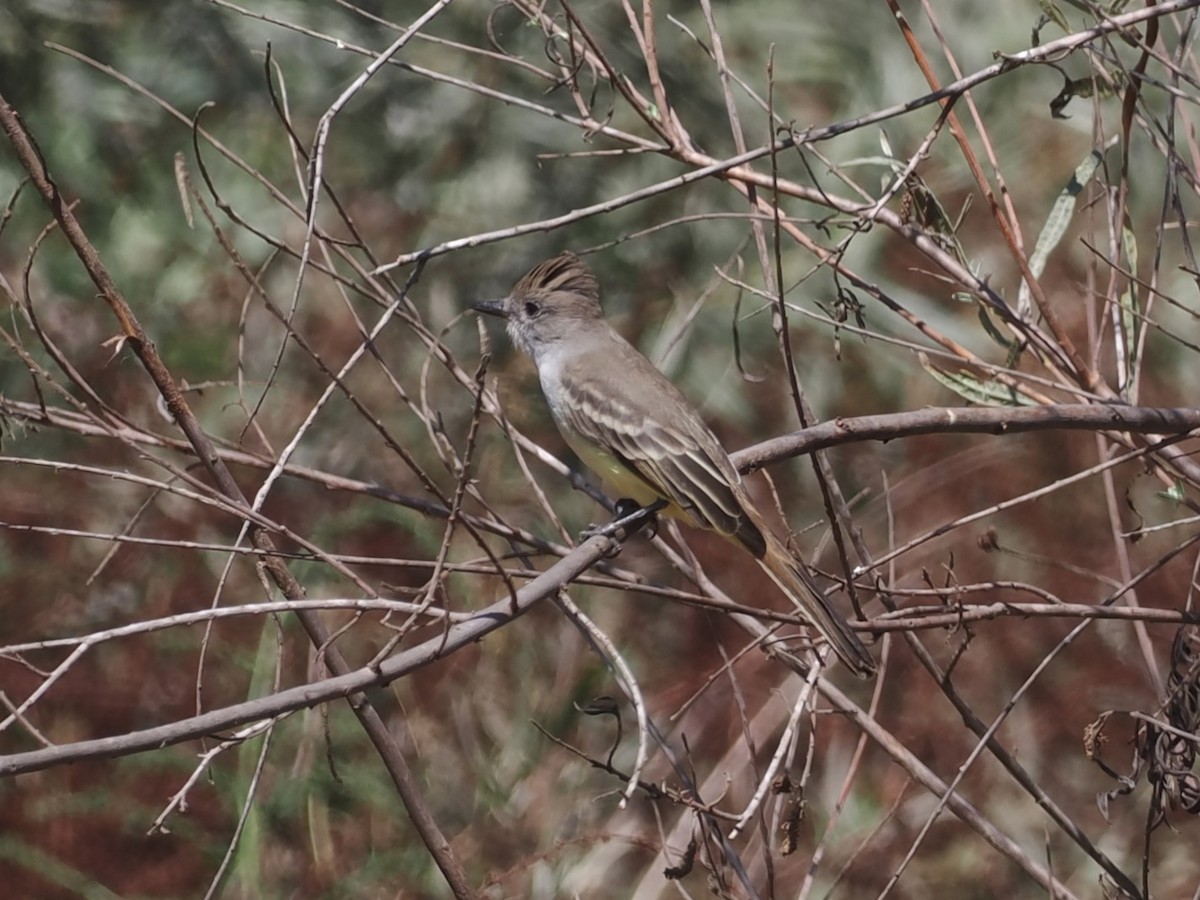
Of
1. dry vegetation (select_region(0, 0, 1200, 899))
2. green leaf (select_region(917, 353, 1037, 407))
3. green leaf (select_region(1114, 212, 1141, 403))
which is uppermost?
green leaf (select_region(1114, 212, 1141, 403))

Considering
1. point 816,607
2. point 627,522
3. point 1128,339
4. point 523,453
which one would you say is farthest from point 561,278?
point 1128,339

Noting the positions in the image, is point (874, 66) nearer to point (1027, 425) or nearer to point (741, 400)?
point (741, 400)

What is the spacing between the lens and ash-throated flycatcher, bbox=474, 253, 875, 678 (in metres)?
4.31

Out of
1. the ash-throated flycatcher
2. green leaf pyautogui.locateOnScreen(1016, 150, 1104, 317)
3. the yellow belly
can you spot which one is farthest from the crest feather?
green leaf pyautogui.locateOnScreen(1016, 150, 1104, 317)

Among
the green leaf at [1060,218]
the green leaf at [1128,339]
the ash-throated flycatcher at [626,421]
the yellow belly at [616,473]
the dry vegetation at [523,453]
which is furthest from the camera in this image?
the dry vegetation at [523,453]

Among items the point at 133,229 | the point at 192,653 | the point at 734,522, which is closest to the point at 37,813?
the point at 192,653

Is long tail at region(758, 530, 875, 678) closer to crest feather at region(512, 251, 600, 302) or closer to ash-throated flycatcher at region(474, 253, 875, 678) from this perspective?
ash-throated flycatcher at region(474, 253, 875, 678)

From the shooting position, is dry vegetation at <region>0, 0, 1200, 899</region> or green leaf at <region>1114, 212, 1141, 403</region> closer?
green leaf at <region>1114, 212, 1141, 403</region>

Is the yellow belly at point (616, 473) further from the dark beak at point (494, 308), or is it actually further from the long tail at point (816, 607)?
the dark beak at point (494, 308)

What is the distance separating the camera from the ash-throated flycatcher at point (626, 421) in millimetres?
4312

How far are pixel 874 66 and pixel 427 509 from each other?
4.37m

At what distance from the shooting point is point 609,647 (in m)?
2.70

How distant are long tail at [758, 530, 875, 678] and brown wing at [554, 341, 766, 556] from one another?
11 centimetres

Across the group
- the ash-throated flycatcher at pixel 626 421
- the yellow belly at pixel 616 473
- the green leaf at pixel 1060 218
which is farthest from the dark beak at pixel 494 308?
the green leaf at pixel 1060 218
